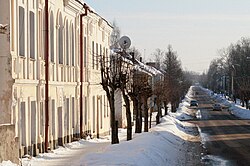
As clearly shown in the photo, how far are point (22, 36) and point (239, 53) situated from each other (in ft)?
394

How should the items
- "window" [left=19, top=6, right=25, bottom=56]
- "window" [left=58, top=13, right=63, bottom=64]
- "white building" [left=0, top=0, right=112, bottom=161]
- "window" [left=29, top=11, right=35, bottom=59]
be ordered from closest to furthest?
"white building" [left=0, top=0, right=112, bottom=161]
"window" [left=19, top=6, right=25, bottom=56]
"window" [left=29, top=11, right=35, bottom=59]
"window" [left=58, top=13, right=63, bottom=64]

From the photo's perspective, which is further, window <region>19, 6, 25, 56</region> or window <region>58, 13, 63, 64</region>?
window <region>58, 13, 63, 64</region>

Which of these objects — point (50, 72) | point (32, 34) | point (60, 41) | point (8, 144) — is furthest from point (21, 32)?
point (60, 41)

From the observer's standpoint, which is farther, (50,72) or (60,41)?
(60,41)

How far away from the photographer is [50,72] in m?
24.0

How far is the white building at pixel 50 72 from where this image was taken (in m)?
18.5

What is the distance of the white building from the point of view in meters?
18.5

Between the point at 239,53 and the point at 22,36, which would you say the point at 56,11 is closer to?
the point at 22,36

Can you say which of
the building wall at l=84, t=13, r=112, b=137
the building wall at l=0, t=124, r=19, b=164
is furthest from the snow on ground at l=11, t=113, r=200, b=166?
the building wall at l=84, t=13, r=112, b=137

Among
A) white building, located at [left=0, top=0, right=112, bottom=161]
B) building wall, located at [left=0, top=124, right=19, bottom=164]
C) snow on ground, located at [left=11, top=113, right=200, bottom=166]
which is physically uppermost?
white building, located at [left=0, top=0, right=112, bottom=161]

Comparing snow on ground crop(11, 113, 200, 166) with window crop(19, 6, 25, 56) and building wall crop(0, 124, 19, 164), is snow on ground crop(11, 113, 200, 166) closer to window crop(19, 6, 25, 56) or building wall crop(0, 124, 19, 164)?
building wall crop(0, 124, 19, 164)

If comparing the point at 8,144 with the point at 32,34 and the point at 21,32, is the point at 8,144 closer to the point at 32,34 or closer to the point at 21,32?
the point at 21,32

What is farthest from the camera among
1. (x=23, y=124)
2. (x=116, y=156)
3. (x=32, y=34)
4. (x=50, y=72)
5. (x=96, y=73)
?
(x=96, y=73)

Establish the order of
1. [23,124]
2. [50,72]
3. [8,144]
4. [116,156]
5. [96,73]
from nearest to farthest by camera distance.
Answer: [8,144] → [116,156] → [23,124] → [50,72] → [96,73]
